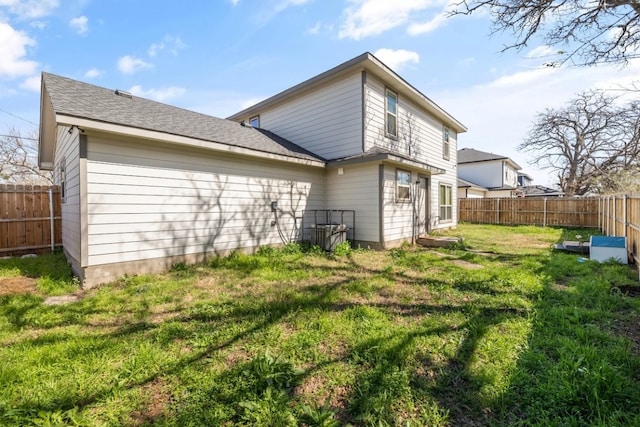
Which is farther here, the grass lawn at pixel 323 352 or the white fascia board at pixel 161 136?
the white fascia board at pixel 161 136

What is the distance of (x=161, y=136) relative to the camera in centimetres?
532

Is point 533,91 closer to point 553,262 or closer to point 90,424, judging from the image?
point 553,262

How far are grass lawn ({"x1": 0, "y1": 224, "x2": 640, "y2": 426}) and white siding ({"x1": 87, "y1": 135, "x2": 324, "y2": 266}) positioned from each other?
0.87 metres

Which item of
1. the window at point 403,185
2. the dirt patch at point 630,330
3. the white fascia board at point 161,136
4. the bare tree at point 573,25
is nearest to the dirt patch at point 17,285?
the white fascia board at point 161,136

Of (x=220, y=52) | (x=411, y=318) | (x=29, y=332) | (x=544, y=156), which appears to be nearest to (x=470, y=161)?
(x=544, y=156)

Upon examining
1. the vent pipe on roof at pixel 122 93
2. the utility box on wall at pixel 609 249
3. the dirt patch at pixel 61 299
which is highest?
the vent pipe on roof at pixel 122 93

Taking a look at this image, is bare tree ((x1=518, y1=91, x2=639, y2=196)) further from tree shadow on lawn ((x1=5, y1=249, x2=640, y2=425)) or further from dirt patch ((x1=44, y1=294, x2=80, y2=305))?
dirt patch ((x1=44, y1=294, x2=80, y2=305))

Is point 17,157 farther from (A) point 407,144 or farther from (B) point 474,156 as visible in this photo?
(B) point 474,156

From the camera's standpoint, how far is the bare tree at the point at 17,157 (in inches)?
782

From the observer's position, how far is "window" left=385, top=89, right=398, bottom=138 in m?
9.10

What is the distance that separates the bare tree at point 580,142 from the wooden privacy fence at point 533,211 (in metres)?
4.28

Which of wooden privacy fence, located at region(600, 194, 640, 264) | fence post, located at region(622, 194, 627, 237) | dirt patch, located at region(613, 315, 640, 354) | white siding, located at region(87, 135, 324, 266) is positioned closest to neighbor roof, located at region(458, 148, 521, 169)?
wooden privacy fence, located at region(600, 194, 640, 264)

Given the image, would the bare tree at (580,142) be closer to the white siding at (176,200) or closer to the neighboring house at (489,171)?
the neighboring house at (489,171)

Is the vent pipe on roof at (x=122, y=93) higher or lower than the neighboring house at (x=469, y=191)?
higher
